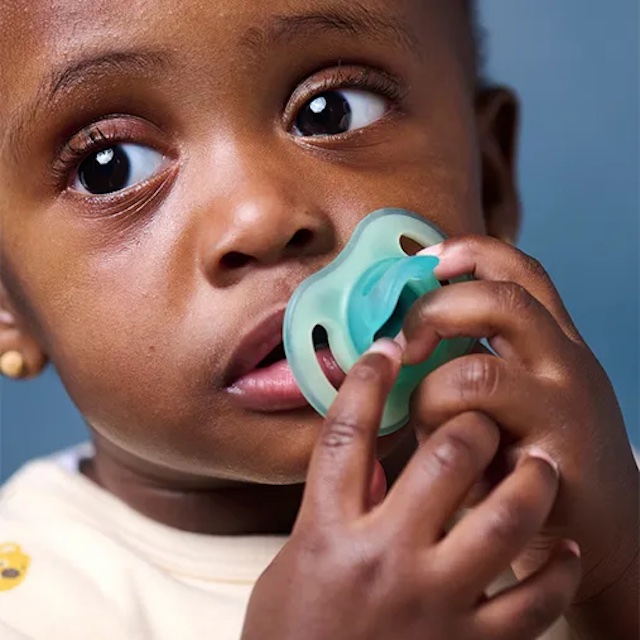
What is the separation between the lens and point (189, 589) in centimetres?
92

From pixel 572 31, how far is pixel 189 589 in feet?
3.44

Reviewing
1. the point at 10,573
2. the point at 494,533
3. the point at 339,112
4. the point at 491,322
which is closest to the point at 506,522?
the point at 494,533

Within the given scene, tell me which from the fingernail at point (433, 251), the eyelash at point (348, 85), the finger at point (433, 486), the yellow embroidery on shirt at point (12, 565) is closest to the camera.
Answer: the finger at point (433, 486)

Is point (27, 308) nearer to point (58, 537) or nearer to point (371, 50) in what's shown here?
point (58, 537)

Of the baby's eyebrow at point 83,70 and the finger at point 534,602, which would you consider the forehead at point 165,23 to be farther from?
the finger at point 534,602

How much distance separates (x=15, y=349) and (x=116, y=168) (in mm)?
231

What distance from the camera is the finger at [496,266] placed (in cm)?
70

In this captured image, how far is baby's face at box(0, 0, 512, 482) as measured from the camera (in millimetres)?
745

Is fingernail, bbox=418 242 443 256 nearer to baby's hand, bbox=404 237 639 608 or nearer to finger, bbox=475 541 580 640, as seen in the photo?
baby's hand, bbox=404 237 639 608

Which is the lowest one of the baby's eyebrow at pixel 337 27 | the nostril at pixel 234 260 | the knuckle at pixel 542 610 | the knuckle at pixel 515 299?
the knuckle at pixel 542 610

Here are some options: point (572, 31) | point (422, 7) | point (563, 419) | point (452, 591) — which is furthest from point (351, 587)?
point (572, 31)

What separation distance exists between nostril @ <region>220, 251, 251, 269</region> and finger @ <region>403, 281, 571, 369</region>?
12 cm

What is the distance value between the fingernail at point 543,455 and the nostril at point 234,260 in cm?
21

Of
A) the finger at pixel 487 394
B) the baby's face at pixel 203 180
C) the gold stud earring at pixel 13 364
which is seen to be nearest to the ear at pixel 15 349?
the gold stud earring at pixel 13 364
